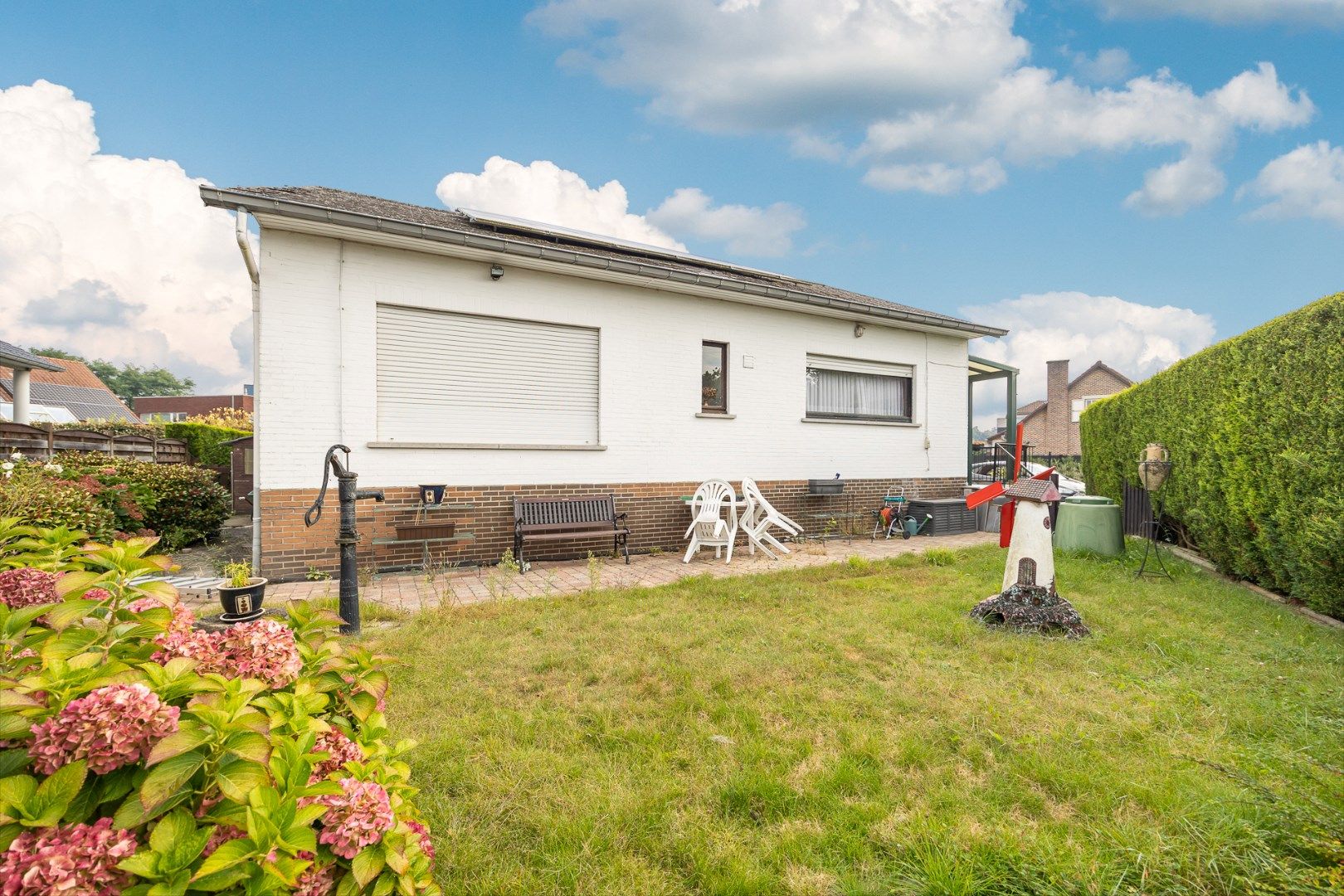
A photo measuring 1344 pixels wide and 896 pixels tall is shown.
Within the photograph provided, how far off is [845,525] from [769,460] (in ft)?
6.47

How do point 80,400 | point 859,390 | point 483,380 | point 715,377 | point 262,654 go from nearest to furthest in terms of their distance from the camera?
point 262,654
point 483,380
point 715,377
point 859,390
point 80,400

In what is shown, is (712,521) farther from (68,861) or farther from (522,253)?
(68,861)

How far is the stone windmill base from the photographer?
4.40 m

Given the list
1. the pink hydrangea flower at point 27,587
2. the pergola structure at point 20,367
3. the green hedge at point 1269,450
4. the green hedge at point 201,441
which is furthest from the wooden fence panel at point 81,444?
the green hedge at point 1269,450

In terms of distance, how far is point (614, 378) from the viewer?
848 cm

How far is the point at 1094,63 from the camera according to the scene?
964 centimetres

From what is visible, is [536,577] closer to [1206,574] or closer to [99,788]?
[99,788]

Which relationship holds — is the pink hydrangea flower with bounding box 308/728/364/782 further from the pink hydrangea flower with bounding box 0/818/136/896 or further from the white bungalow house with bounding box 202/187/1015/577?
the white bungalow house with bounding box 202/187/1015/577

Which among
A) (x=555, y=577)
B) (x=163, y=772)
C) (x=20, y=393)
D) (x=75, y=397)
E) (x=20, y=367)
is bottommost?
(x=555, y=577)

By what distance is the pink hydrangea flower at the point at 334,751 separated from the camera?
1.31 meters

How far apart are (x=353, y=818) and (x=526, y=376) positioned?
7.21 meters

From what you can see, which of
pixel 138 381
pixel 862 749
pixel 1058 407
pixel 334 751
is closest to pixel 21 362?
pixel 334 751

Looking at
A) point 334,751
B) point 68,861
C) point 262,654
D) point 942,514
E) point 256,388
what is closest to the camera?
point 68,861

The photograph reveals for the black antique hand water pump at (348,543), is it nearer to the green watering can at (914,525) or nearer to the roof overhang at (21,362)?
the green watering can at (914,525)
